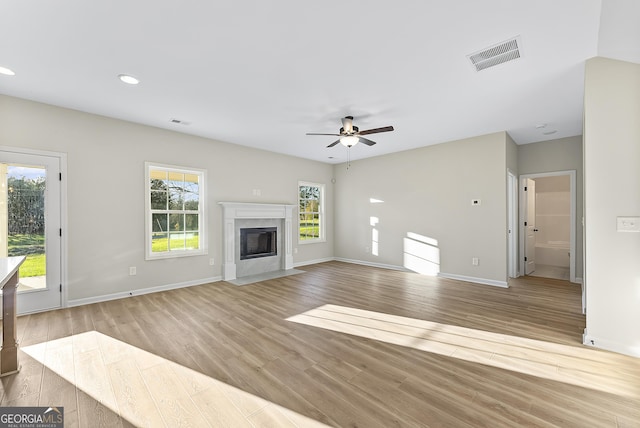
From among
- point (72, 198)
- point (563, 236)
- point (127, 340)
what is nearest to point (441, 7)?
point (127, 340)

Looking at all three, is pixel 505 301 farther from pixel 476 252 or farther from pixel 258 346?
pixel 258 346

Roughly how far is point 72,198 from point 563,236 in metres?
10.7

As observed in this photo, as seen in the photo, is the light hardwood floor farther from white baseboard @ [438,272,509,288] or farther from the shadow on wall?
the shadow on wall

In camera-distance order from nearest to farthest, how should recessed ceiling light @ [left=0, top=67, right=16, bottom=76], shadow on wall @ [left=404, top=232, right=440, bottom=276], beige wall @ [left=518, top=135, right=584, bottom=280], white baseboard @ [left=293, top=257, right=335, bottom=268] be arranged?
recessed ceiling light @ [left=0, top=67, right=16, bottom=76] → beige wall @ [left=518, top=135, right=584, bottom=280] → shadow on wall @ [left=404, top=232, right=440, bottom=276] → white baseboard @ [left=293, top=257, right=335, bottom=268]

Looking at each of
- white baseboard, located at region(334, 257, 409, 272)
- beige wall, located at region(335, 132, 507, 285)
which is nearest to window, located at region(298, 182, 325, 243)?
beige wall, located at region(335, 132, 507, 285)

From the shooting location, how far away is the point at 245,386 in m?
2.01

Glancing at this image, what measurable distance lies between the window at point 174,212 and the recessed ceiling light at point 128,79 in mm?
1722

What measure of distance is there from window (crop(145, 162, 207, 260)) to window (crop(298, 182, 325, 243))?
8.45ft

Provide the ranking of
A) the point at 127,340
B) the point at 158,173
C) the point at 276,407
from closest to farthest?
the point at 276,407, the point at 127,340, the point at 158,173

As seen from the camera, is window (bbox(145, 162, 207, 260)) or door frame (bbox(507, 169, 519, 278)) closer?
A: window (bbox(145, 162, 207, 260))

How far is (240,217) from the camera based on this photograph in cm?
557

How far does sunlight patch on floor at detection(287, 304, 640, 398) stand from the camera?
211cm

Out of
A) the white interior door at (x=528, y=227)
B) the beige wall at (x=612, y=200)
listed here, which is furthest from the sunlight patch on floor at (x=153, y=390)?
the white interior door at (x=528, y=227)

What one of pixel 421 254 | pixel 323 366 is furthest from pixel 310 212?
pixel 323 366
